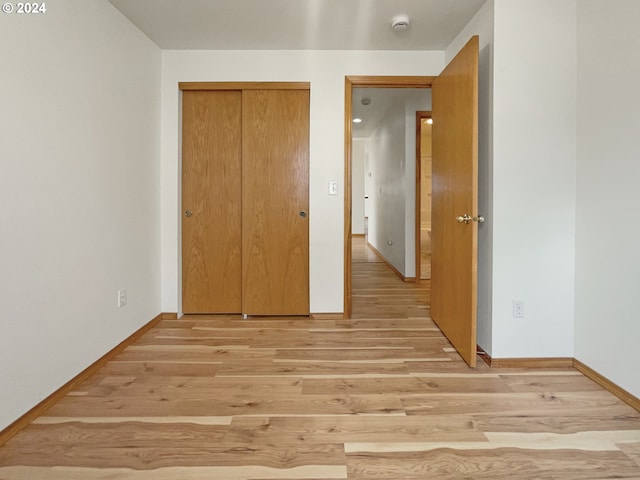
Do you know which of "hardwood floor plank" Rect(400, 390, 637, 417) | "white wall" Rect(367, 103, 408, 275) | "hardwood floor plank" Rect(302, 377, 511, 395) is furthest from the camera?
"white wall" Rect(367, 103, 408, 275)

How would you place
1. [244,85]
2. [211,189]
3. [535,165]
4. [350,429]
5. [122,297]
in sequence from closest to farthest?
[350,429]
[535,165]
[122,297]
[244,85]
[211,189]

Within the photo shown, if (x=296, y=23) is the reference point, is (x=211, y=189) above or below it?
below

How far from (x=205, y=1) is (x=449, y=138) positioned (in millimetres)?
1847

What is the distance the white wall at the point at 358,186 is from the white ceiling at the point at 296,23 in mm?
6278

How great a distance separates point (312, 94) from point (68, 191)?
6.42ft

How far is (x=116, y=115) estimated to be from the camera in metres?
2.35

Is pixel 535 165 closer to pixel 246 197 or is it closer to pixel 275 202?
pixel 275 202

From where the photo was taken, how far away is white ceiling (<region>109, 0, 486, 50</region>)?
2324 mm

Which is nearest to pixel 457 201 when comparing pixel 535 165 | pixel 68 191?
pixel 535 165

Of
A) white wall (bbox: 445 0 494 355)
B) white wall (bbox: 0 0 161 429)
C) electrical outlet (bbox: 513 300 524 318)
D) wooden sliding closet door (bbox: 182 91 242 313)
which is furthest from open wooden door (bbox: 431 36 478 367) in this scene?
white wall (bbox: 0 0 161 429)

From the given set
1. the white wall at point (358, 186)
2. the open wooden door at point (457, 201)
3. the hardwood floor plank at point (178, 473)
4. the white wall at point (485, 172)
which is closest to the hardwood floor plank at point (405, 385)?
the open wooden door at point (457, 201)

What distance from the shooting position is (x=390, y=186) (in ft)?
18.3

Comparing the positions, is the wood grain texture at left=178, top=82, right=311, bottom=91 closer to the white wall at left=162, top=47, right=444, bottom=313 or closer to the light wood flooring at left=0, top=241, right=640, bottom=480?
the white wall at left=162, top=47, right=444, bottom=313

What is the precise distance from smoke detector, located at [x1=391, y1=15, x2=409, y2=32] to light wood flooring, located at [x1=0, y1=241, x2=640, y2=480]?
2.27m
